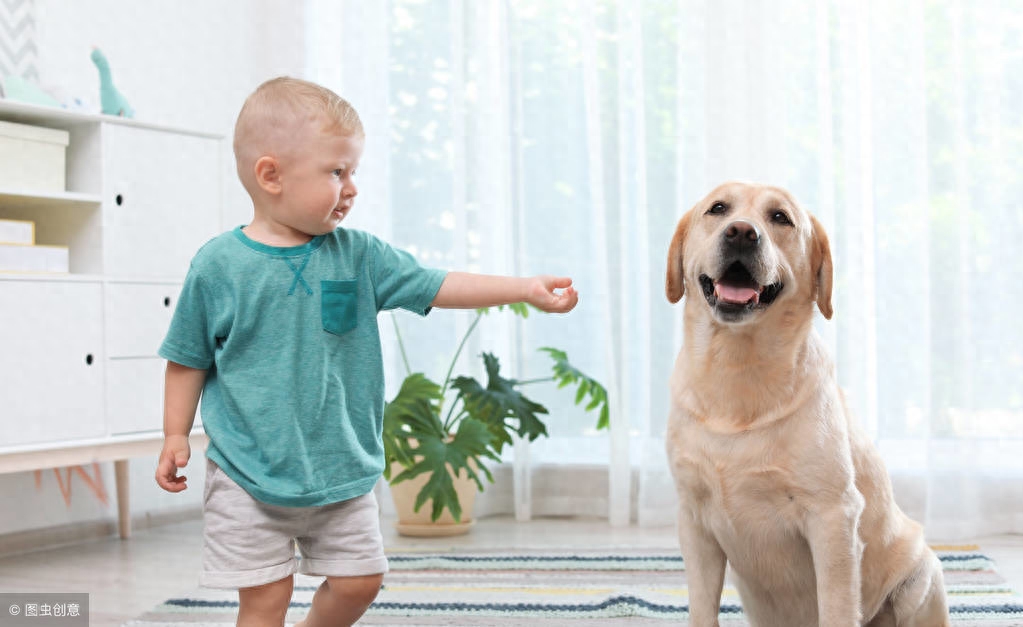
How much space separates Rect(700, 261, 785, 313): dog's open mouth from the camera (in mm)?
1680

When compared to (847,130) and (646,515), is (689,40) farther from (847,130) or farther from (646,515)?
(646,515)

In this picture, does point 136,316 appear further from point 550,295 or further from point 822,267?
point 822,267

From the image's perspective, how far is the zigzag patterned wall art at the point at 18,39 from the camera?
10.4 feet

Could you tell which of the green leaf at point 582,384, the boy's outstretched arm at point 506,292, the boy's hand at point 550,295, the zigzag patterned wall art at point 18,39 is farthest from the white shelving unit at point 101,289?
the boy's hand at point 550,295

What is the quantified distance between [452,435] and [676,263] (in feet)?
5.19

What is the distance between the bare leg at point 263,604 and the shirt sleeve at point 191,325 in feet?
1.19

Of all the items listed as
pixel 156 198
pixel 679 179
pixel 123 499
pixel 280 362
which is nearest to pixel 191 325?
pixel 280 362

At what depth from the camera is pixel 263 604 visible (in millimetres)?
1600

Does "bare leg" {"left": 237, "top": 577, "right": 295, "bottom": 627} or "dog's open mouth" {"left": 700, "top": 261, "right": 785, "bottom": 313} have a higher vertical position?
"dog's open mouth" {"left": 700, "top": 261, "right": 785, "bottom": 313}

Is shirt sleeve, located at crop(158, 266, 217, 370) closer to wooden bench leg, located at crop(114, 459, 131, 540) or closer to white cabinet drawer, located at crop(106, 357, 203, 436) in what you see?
white cabinet drawer, located at crop(106, 357, 203, 436)

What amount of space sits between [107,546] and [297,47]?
1924 millimetres

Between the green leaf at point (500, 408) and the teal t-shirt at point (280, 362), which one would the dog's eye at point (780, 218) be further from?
the green leaf at point (500, 408)

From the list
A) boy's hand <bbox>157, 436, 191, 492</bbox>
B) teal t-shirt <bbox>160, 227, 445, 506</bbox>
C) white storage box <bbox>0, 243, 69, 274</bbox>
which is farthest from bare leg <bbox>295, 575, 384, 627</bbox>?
white storage box <bbox>0, 243, 69, 274</bbox>

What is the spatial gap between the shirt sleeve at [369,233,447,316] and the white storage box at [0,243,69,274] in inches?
59.9
